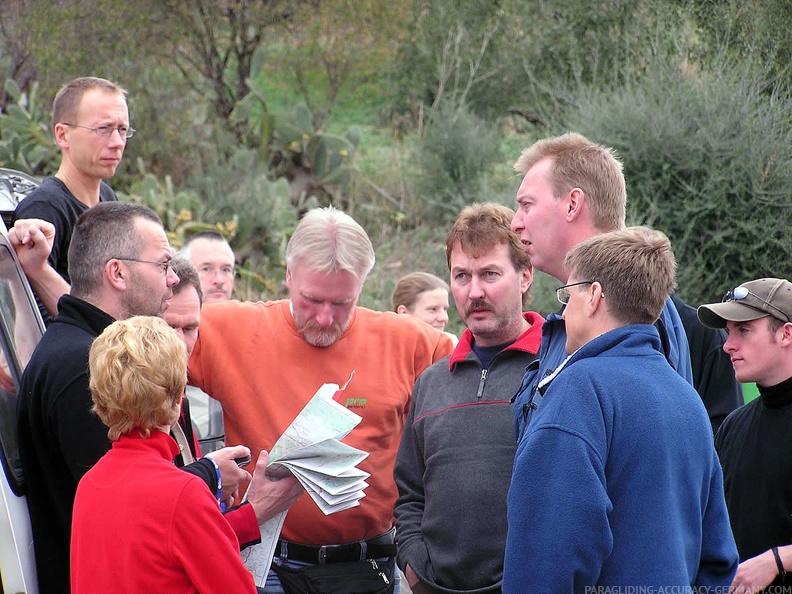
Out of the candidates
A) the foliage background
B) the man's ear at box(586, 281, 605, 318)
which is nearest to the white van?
the man's ear at box(586, 281, 605, 318)

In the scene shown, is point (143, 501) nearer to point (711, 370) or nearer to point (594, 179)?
point (594, 179)

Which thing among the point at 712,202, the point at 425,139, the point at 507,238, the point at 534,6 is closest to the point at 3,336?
the point at 507,238

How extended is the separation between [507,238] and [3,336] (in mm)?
1942

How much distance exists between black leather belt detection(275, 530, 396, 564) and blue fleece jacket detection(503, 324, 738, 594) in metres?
1.22

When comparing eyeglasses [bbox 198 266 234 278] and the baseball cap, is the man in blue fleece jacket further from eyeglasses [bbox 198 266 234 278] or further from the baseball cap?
eyeglasses [bbox 198 266 234 278]

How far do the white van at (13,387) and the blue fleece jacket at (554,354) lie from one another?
5.36ft

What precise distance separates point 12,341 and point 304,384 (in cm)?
113

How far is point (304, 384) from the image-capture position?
3.79 metres

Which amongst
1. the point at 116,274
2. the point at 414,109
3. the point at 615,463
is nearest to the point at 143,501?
the point at 116,274

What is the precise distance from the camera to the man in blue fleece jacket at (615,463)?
250 centimetres

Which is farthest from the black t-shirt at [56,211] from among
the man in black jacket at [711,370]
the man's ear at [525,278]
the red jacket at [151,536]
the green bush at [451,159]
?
the green bush at [451,159]

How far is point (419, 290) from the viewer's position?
238 inches

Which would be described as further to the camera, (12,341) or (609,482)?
(12,341)

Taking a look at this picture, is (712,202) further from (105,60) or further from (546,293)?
(105,60)
